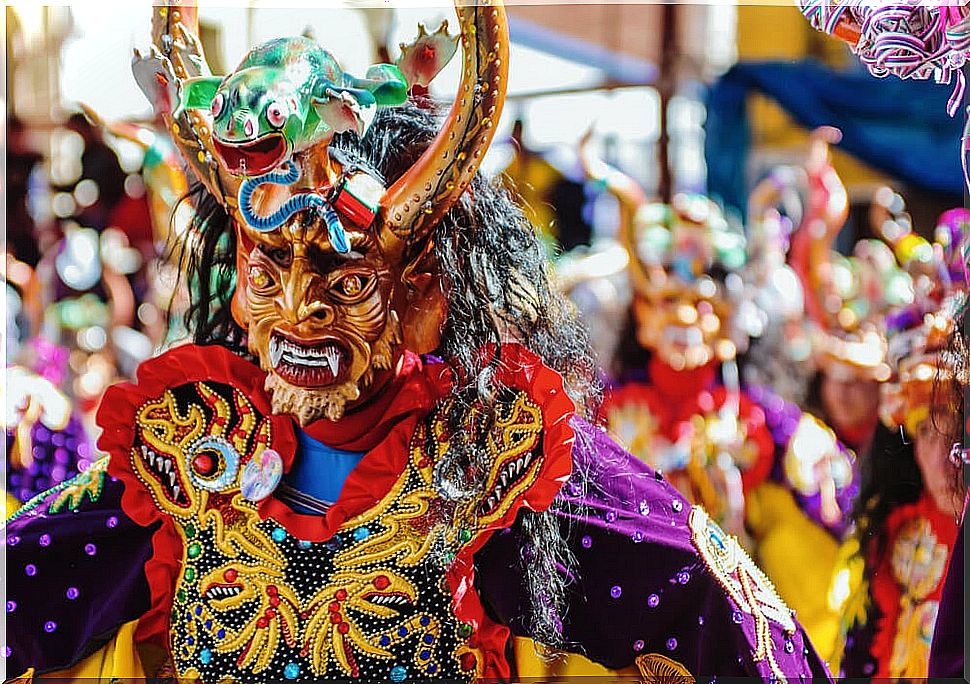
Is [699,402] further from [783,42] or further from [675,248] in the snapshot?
[783,42]

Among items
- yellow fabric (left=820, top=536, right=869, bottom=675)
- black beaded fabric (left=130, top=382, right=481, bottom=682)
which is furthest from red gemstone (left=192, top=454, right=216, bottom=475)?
yellow fabric (left=820, top=536, right=869, bottom=675)

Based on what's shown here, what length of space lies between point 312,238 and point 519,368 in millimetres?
355

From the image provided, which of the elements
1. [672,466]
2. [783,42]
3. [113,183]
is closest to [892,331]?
[672,466]

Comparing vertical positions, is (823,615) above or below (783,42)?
below

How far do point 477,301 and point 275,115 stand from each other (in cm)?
40

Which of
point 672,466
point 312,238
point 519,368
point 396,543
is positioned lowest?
point 672,466

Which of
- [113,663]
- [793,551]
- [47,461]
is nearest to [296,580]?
[113,663]

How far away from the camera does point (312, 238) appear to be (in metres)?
1.83

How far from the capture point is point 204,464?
1999 millimetres

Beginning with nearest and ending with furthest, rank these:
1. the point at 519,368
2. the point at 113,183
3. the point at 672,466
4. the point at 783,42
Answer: the point at 519,368 → the point at 672,466 → the point at 113,183 → the point at 783,42

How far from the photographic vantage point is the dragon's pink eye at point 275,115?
1.76m

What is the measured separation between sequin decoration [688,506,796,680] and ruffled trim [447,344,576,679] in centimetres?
26

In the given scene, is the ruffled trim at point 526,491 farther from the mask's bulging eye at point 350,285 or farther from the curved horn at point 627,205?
the curved horn at point 627,205

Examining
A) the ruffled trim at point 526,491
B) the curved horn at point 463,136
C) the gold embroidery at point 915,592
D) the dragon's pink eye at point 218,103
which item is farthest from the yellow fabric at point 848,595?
the dragon's pink eye at point 218,103
